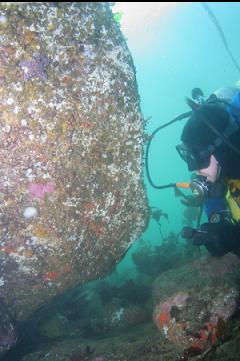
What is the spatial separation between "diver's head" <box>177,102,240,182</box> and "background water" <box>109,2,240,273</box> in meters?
7.57

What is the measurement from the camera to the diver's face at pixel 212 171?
11.8 feet

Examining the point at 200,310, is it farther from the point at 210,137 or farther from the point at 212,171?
the point at 210,137

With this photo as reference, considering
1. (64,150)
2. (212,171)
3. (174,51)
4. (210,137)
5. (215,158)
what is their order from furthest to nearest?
(174,51)
(64,150)
(212,171)
(215,158)
(210,137)

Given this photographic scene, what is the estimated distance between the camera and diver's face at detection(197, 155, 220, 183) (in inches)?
142

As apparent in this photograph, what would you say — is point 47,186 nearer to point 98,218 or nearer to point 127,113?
point 98,218

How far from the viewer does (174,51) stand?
56.6 meters

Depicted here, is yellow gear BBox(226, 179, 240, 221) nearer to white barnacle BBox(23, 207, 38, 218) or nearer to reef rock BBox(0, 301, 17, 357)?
white barnacle BBox(23, 207, 38, 218)

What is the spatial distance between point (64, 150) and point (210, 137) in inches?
72.6

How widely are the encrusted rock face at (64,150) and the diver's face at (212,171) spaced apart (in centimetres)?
125

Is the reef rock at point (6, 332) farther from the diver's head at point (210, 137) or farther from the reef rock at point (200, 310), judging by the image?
the diver's head at point (210, 137)

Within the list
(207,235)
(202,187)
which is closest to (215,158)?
(202,187)

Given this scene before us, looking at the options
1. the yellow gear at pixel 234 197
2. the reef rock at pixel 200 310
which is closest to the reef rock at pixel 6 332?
the reef rock at pixel 200 310

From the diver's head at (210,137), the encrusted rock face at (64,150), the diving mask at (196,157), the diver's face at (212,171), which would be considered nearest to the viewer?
the diver's head at (210,137)

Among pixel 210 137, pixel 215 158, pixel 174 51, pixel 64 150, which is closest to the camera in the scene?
pixel 210 137
